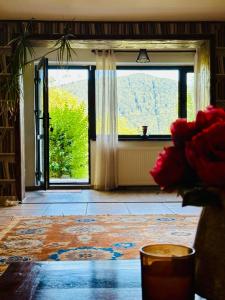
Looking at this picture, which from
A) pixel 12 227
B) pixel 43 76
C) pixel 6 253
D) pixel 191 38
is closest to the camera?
pixel 6 253

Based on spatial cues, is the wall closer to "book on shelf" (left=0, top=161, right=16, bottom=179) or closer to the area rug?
"book on shelf" (left=0, top=161, right=16, bottom=179)

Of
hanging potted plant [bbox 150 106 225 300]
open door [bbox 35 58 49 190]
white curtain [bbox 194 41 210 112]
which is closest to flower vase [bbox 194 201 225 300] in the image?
hanging potted plant [bbox 150 106 225 300]

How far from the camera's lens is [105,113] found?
6.61 metres

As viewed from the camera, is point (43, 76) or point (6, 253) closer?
point (6, 253)

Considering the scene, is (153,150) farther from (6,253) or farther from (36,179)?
(6,253)

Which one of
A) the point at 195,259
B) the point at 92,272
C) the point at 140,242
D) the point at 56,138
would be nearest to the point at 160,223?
the point at 140,242

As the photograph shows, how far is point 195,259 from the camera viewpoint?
89 cm

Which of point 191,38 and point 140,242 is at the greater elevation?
point 191,38

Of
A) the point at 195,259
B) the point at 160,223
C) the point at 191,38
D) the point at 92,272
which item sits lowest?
the point at 160,223

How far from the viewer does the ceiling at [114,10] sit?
477 centimetres

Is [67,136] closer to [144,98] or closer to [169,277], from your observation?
[144,98]

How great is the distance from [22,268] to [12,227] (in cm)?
279

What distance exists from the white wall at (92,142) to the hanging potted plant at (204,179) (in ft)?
19.4

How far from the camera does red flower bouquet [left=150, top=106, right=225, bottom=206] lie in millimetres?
791
